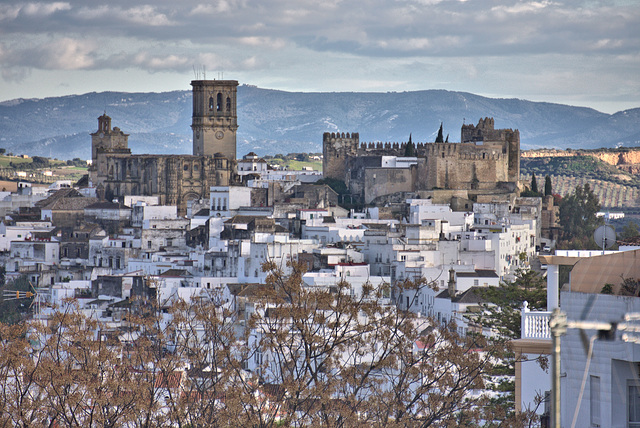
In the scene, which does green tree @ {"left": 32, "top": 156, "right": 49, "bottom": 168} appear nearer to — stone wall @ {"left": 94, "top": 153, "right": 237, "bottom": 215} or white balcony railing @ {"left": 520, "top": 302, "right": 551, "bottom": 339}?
stone wall @ {"left": 94, "top": 153, "right": 237, "bottom": 215}

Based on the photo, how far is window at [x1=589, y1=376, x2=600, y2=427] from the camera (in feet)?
52.3

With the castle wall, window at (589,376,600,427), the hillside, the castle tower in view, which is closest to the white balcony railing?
window at (589,376,600,427)

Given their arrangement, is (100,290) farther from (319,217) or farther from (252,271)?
(319,217)

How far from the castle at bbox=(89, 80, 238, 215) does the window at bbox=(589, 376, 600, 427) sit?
64.1 m

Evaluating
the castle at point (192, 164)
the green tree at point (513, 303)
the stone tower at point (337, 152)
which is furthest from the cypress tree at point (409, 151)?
the green tree at point (513, 303)

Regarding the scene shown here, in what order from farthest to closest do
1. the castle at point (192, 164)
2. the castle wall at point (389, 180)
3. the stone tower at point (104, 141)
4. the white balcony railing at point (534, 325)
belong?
the stone tower at point (104, 141), the castle at point (192, 164), the castle wall at point (389, 180), the white balcony railing at point (534, 325)

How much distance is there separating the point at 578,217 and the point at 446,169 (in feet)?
32.2

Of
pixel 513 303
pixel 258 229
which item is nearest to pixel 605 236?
pixel 513 303

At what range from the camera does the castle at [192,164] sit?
79.8 metres

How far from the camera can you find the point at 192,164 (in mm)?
80188

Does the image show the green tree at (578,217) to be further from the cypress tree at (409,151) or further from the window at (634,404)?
the window at (634,404)

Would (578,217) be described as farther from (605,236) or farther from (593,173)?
(593,173)

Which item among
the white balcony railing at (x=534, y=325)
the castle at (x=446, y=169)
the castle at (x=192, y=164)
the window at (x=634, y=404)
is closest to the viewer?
the window at (x=634, y=404)

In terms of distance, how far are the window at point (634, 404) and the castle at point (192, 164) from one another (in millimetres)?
64487
